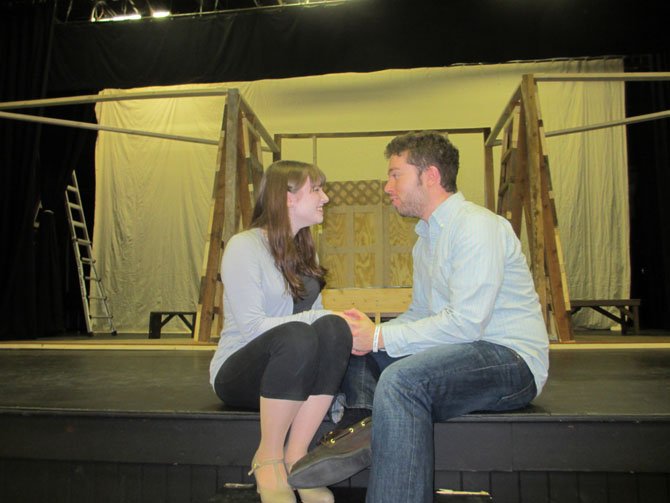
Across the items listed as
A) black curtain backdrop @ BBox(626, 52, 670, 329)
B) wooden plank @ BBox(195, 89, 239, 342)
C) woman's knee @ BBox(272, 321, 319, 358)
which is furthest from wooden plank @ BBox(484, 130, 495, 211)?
woman's knee @ BBox(272, 321, 319, 358)

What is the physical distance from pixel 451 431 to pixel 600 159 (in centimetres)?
567

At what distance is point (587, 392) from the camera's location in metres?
1.89

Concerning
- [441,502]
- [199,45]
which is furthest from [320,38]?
[441,502]

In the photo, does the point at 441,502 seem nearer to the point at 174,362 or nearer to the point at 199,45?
the point at 174,362

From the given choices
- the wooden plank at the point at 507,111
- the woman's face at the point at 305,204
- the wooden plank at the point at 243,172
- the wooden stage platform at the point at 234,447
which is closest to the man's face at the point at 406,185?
the woman's face at the point at 305,204

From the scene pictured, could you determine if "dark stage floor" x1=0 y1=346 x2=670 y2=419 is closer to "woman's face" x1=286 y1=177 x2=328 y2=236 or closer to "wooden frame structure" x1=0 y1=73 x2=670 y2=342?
"wooden frame structure" x1=0 y1=73 x2=670 y2=342

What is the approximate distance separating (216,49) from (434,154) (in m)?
3.72

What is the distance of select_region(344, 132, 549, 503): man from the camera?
130cm

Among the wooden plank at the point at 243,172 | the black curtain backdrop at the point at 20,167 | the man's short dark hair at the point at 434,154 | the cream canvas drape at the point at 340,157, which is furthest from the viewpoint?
the cream canvas drape at the point at 340,157

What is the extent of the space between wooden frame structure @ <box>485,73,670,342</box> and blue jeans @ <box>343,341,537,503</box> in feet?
7.26

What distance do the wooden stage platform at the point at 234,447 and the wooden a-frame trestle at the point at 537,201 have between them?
5.31ft

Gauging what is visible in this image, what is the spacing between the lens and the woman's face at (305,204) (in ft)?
5.81

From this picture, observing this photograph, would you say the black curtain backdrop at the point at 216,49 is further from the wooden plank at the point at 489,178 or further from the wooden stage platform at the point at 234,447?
the wooden stage platform at the point at 234,447

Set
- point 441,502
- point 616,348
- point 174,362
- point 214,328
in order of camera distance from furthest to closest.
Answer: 1. point 214,328
2. point 616,348
3. point 174,362
4. point 441,502
